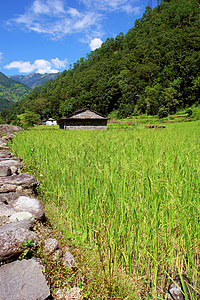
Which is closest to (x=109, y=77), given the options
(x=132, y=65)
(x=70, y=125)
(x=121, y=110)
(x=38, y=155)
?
(x=132, y=65)

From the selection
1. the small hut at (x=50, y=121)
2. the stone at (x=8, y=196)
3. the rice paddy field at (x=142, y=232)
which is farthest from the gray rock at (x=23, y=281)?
the small hut at (x=50, y=121)

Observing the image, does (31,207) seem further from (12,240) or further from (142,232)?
(142,232)

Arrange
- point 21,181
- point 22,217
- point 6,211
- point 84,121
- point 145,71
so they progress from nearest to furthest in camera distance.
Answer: point 22,217 < point 6,211 < point 21,181 < point 84,121 < point 145,71

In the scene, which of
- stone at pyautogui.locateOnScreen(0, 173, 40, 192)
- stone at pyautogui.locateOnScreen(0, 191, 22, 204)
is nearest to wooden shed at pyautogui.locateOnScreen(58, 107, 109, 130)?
stone at pyautogui.locateOnScreen(0, 173, 40, 192)

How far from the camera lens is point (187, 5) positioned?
264ft

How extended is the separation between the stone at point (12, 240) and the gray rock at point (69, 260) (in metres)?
0.33

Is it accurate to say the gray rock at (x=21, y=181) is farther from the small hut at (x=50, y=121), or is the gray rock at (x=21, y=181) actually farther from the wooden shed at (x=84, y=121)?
the small hut at (x=50, y=121)

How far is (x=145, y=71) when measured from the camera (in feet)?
231

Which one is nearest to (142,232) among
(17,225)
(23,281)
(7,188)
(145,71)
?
(23,281)

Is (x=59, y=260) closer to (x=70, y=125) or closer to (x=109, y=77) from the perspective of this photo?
(x=70, y=125)

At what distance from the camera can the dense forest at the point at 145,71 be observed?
184 ft

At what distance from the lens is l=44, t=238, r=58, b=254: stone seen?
1696 mm

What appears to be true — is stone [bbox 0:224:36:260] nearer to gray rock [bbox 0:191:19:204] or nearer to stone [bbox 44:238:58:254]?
stone [bbox 44:238:58:254]

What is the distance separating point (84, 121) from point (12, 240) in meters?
26.2
